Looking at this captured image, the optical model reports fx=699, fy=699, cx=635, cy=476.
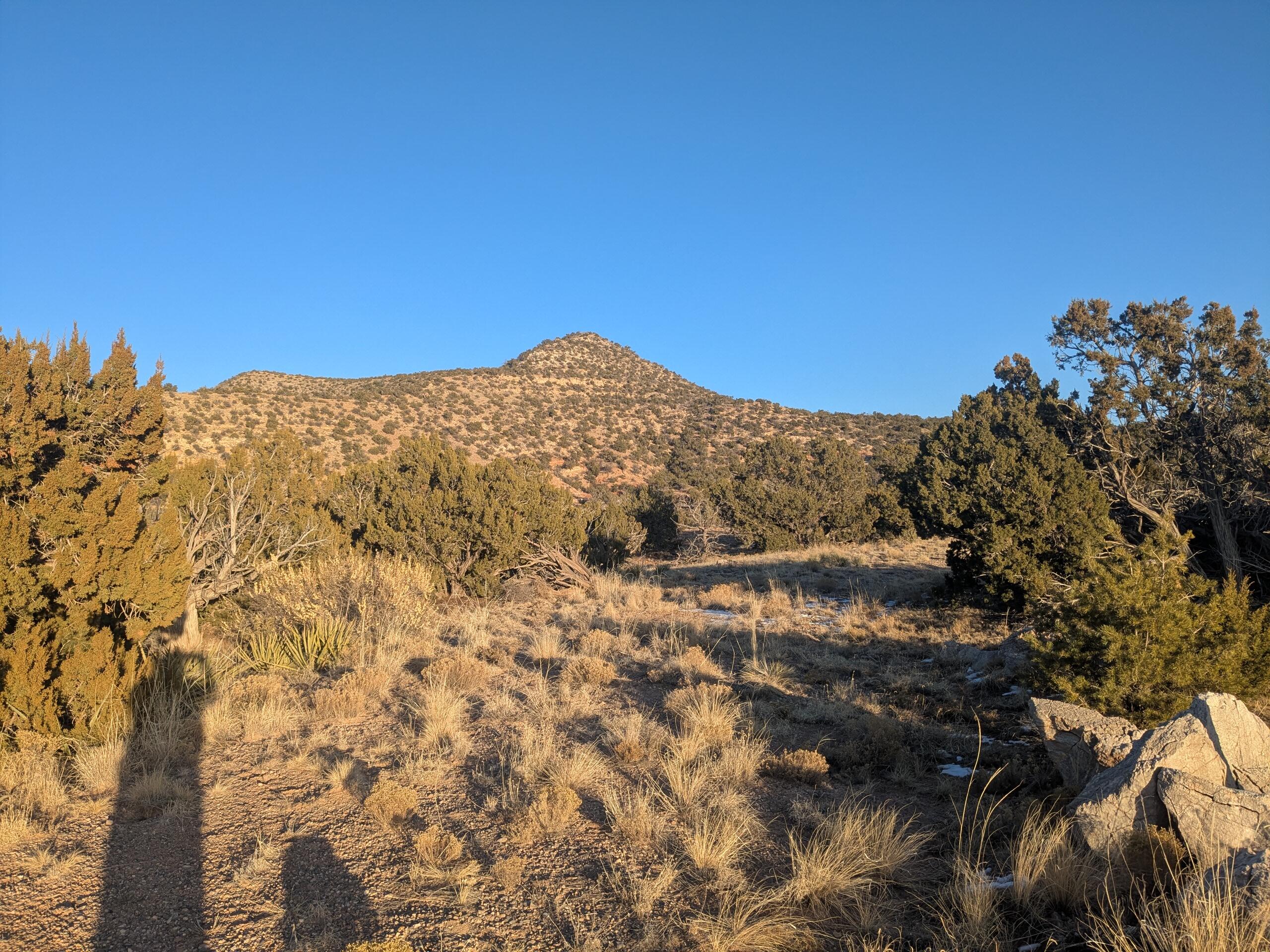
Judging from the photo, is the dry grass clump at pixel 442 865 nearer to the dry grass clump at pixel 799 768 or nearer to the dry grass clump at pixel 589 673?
the dry grass clump at pixel 799 768

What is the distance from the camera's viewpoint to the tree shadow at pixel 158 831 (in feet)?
11.9

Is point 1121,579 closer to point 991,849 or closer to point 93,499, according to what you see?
point 991,849

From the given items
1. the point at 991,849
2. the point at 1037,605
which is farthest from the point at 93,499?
the point at 1037,605

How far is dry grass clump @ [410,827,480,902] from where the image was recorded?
4043mm

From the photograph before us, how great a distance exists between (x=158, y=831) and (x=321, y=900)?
159cm

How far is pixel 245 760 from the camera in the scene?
5.84 m

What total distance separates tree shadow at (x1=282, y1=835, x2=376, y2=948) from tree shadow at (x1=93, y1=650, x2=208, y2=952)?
439 millimetres

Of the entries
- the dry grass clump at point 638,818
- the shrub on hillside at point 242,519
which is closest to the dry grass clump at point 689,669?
the dry grass clump at point 638,818

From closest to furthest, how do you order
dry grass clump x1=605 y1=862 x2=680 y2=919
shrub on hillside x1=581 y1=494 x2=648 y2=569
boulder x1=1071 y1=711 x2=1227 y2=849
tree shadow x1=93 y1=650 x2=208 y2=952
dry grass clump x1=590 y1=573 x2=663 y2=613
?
tree shadow x1=93 y1=650 x2=208 y2=952 < dry grass clump x1=605 y1=862 x2=680 y2=919 < boulder x1=1071 y1=711 x2=1227 y2=849 < dry grass clump x1=590 y1=573 x2=663 y2=613 < shrub on hillside x1=581 y1=494 x2=648 y2=569

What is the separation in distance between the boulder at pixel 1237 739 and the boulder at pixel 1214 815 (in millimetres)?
381

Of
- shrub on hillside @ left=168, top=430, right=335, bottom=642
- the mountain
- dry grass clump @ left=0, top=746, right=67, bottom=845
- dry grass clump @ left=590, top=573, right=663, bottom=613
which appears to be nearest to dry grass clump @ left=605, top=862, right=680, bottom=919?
dry grass clump @ left=0, top=746, right=67, bottom=845

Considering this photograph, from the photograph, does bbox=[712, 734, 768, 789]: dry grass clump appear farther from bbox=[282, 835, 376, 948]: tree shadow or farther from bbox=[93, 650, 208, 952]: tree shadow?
bbox=[93, 650, 208, 952]: tree shadow

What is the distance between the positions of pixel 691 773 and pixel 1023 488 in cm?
898

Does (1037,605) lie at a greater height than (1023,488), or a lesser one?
lesser
